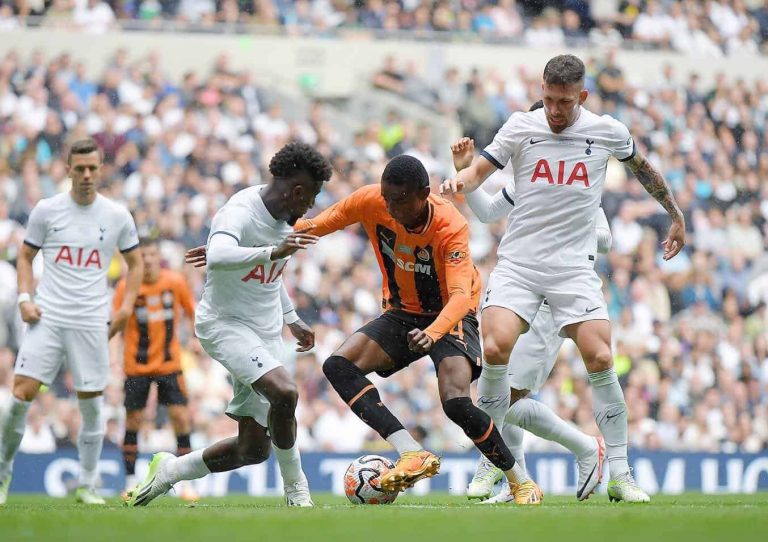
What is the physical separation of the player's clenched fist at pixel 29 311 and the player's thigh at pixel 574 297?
3971mm

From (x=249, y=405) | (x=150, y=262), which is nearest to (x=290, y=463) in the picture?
(x=249, y=405)

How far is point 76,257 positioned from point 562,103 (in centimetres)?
416

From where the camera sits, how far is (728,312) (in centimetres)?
1881

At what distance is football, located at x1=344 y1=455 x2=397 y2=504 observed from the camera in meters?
8.65

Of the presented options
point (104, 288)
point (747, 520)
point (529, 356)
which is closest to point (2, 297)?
point (104, 288)

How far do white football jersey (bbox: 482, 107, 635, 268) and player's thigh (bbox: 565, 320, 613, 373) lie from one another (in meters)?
0.43

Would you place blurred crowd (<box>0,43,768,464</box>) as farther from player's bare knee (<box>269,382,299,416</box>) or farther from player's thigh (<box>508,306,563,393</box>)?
player's bare knee (<box>269,382,299,416</box>)

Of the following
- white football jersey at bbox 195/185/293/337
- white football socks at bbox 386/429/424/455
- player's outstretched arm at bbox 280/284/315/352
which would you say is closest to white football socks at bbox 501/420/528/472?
white football socks at bbox 386/429/424/455

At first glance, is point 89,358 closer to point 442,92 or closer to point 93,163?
point 93,163

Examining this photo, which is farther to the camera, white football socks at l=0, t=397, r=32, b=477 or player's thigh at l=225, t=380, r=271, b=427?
white football socks at l=0, t=397, r=32, b=477

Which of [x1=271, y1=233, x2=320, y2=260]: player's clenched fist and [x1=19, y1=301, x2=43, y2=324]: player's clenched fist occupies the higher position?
[x1=271, y1=233, x2=320, y2=260]: player's clenched fist

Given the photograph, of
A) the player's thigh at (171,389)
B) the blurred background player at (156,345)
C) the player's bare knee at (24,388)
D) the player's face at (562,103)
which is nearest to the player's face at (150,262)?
the blurred background player at (156,345)

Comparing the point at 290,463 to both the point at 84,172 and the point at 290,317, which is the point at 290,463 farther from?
the point at 84,172

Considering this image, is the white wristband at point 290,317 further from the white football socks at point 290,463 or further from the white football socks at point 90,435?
the white football socks at point 90,435
